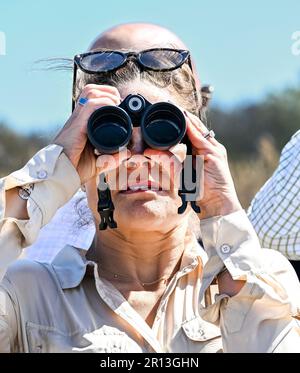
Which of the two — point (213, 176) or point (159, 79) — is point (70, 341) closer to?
point (213, 176)

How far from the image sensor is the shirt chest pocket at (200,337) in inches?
106

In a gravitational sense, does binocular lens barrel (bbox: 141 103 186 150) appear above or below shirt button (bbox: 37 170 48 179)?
above

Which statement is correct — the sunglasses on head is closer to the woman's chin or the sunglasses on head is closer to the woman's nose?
the woman's nose

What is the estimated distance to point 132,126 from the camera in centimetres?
275

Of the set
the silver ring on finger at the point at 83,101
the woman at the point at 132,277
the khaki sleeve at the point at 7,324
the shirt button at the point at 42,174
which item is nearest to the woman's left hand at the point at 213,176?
the woman at the point at 132,277

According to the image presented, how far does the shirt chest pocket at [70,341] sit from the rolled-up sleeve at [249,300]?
10.5 inches

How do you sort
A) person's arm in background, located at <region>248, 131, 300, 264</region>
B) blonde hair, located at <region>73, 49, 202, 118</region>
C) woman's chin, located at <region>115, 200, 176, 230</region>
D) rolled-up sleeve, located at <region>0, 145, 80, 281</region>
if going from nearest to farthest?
rolled-up sleeve, located at <region>0, 145, 80, 281</region> → woman's chin, located at <region>115, 200, 176, 230</region> → blonde hair, located at <region>73, 49, 202, 118</region> → person's arm in background, located at <region>248, 131, 300, 264</region>

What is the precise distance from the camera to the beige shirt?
265 centimetres

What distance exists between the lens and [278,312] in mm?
2697

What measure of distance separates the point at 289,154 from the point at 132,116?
1.57 metres

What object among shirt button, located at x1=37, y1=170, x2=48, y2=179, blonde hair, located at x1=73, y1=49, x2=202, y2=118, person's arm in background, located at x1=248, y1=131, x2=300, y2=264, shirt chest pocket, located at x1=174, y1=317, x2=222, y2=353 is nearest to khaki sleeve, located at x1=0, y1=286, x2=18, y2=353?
shirt button, located at x1=37, y1=170, x2=48, y2=179

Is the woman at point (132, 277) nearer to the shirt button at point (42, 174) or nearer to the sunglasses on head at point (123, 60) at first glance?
the shirt button at point (42, 174)
